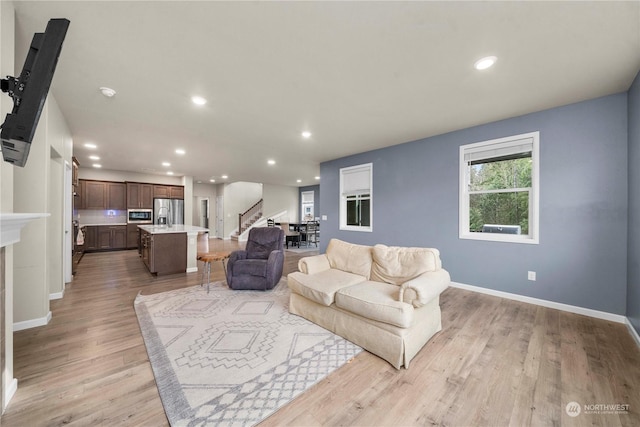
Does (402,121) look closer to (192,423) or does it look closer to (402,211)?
(402,211)

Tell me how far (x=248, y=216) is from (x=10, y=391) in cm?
1013

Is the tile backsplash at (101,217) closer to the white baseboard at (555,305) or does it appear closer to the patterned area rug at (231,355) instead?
the patterned area rug at (231,355)

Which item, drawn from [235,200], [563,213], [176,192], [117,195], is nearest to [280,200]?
[235,200]

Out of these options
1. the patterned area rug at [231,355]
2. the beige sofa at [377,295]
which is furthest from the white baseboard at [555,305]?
the patterned area rug at [231,355]

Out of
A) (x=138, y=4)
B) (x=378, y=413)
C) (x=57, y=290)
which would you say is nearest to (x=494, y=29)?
(x=138, y=4)

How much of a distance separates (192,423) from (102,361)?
4.08ft

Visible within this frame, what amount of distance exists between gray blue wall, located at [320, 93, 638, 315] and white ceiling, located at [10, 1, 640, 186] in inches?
11.9

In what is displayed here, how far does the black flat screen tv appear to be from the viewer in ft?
3.75

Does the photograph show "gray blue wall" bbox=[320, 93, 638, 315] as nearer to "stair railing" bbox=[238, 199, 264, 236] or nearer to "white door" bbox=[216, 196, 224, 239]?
"stair railing" bbox=[238, 199, 264, 236]

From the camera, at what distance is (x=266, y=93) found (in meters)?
2.79

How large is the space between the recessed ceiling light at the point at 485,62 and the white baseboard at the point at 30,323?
5.14 meters

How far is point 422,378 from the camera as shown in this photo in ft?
6.04

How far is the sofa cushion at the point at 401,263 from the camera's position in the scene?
8.32 feet

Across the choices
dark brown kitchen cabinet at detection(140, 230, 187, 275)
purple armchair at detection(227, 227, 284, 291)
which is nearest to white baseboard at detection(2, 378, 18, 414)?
purple armchair at detection(227, 227, 284, 291)
